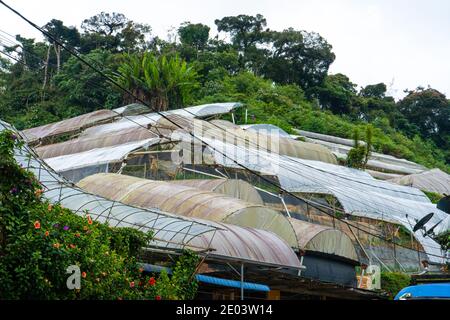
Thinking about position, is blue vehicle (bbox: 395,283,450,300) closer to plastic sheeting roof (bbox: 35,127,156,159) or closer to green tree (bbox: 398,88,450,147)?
plastic sheeting roof (bbox: 35,127,156,159)

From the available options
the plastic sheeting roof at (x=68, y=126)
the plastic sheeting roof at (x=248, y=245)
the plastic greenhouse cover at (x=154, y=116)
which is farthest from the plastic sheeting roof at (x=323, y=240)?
the plastic sheeting roof at (x=68, y=126)

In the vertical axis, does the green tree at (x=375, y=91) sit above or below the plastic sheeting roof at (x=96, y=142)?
above

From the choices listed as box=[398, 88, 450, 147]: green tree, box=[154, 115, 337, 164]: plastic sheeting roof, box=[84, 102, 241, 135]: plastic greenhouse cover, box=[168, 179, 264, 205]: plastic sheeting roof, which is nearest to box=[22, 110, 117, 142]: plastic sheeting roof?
box=[84, 102, 241, 135]: plastic greenhouse cover

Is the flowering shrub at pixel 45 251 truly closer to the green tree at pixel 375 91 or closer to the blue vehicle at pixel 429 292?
the blue vehicle at pixel 429 292

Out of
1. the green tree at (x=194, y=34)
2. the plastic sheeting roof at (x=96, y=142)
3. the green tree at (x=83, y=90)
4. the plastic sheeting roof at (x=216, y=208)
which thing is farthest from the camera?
the green tree at (x=194, y=34)

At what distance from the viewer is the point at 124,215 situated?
43.9ft

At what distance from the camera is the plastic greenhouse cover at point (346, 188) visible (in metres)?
22.3

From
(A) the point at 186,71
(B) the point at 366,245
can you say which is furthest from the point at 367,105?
(B) the point at 366,245

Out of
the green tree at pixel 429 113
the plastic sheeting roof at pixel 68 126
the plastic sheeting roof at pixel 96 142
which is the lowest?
the plastic sheeting roof at pixel 96 142

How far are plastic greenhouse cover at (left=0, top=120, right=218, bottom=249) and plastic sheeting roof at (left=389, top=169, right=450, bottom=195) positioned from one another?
2029cm

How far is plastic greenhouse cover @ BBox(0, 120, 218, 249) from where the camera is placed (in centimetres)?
1235

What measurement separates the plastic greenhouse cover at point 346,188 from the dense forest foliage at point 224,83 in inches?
526

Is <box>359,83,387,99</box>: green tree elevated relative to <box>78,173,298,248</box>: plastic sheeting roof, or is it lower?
elevated

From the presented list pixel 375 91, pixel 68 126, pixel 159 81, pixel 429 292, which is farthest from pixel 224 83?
pixel 429 292
